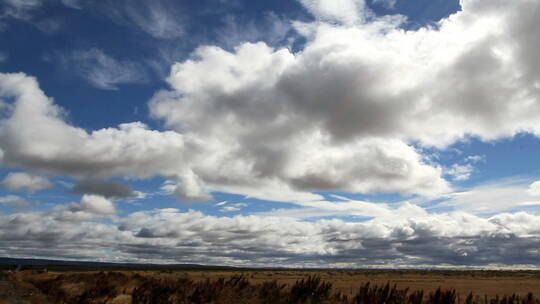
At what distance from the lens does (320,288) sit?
33719mm

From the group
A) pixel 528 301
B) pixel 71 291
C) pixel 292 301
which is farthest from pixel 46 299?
pixel 528 301

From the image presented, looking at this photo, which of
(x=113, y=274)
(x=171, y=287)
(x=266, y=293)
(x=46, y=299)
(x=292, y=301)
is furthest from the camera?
(x=113, y=274)

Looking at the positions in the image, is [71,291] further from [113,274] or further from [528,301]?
[528,301]

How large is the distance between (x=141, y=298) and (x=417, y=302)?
70.7ft

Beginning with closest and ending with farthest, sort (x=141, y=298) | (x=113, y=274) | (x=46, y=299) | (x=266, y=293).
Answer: (x=266, y=293) → (x=141, y=298) → (x=46, y=299) → (x=113, y=274)

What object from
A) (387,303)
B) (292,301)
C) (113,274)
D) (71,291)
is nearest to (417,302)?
(387,303)

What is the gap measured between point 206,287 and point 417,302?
1766 centimetres

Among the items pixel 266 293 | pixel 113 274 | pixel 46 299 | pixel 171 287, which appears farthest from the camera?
pixel 113 274

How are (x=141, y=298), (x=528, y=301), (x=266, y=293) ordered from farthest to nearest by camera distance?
(x=141, y=298) < (x=266, y=293) < (x=528, y=301)

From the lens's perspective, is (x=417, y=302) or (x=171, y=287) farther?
(x=171, y=287)

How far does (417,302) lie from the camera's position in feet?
90.6

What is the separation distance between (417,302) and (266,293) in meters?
11.3

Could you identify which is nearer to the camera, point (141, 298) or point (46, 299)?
point (141, 298)

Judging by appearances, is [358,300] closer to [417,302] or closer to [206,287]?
[417,302]
